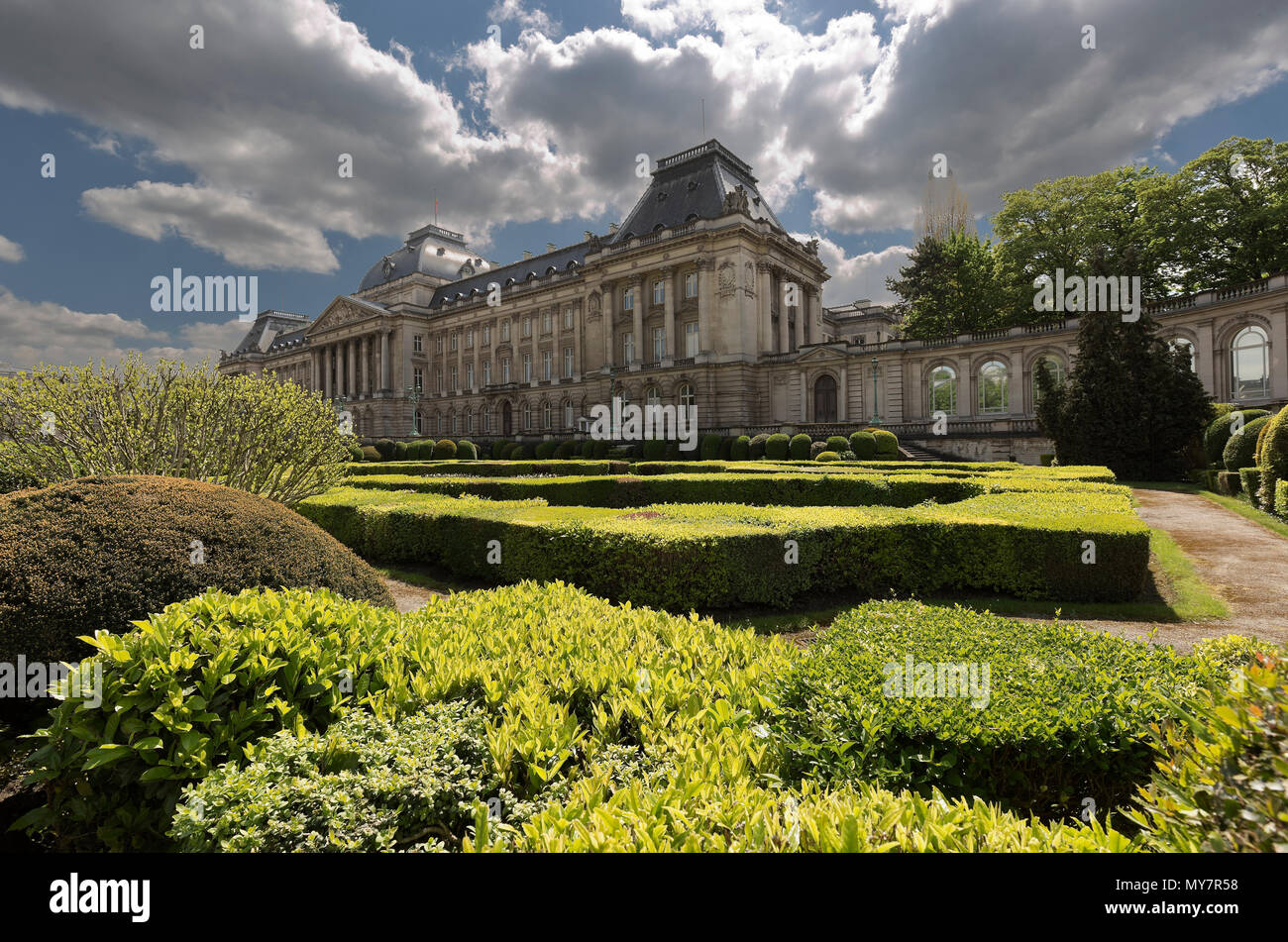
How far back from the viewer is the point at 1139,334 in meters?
26.7

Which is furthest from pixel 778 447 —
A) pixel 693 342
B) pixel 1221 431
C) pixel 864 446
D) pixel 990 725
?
pixel 990 725

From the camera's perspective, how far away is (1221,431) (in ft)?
73.8

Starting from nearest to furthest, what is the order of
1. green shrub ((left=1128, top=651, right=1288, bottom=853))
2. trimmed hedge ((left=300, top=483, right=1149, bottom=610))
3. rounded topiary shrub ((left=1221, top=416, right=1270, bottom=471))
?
green shrub ((left=1128, top=651, right=1288, bottom=853)) < trimmed hedge ((left=300, top=483, right=1149, bottom=610)) < rounded topiary shrub ((left=1221, top=416, right=1270, bottom=471))

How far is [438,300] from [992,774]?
76464 mm

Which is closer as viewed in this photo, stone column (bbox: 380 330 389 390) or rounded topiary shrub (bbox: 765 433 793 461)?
rounded topiary shrub (bbox: 765 433 793 461)

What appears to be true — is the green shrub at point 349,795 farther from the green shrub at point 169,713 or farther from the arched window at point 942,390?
the arched window at point 942,390

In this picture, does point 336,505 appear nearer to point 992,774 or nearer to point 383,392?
point 992,774

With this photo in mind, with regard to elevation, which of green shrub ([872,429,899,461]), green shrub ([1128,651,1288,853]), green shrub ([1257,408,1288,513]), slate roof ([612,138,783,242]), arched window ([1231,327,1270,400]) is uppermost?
slate roof ([612,138,783,242])

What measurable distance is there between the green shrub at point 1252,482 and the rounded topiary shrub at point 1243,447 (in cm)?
214

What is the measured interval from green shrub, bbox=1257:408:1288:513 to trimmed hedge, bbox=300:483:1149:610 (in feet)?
27.0

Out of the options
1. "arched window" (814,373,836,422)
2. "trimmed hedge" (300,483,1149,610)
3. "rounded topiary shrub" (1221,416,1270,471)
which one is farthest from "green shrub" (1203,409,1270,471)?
"arched window" (814,373,836,422)

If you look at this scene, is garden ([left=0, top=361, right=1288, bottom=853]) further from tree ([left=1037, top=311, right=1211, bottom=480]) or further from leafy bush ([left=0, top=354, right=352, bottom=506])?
tree ([left=1037, top=311, right=1211, bottom=480])

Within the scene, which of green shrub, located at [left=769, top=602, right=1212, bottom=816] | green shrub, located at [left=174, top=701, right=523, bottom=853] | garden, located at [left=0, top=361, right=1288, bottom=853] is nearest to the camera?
garden, located at [left=0, top=361, right=1288, bottom=853]

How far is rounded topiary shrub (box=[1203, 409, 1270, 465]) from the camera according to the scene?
70.9 ft
